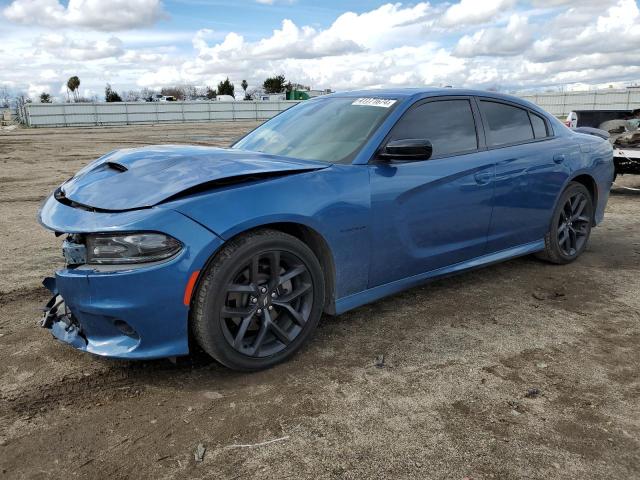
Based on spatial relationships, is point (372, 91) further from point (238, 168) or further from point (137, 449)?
point (137, 449)

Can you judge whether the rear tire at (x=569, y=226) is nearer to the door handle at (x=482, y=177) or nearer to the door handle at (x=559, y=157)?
the door handle at (x=559, y=157)

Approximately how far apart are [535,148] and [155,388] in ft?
11.7

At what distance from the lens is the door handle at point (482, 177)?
4.04 metres

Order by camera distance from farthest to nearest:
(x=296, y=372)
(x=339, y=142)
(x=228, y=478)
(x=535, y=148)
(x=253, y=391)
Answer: (x=535, y=148) → (x=339, y=142) → (x=296, y=372) → (x=253, y=391) → (x=228, y=478)

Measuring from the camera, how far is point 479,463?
7.59 ft

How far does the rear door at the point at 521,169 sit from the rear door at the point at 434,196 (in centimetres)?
15

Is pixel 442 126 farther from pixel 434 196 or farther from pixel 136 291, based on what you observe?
pixel 136 291

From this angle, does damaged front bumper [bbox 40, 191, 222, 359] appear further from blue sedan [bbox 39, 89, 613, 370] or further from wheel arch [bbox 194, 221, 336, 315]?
wheel arch [bbox 194, 221, 336, 315]

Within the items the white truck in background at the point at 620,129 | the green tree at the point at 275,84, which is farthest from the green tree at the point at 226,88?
the white truck in background at the point at 620,129

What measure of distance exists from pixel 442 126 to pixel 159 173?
2104 mm

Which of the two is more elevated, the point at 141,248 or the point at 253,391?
the point at 141,248

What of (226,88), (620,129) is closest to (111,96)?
(226,88)

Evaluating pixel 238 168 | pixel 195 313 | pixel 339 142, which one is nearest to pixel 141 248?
pixel 195 313

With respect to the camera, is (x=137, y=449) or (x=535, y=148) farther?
(x=535, y=148)
